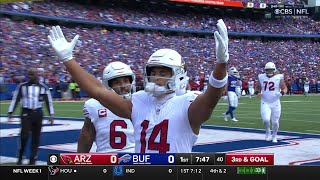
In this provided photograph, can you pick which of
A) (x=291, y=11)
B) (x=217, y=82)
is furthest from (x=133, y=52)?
(x=217, y=82)

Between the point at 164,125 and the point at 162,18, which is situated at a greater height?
the point at 162,18

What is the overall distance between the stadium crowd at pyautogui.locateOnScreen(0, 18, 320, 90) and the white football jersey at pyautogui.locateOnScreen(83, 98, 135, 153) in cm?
1420

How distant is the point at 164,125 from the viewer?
8.08 feet

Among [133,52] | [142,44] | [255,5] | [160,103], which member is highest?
[255,5]

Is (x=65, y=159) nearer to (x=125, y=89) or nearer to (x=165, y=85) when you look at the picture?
(x=165, y=85)

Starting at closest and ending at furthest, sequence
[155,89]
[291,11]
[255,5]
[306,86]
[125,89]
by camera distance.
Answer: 1. [155,89]
2. [125,89]
3. [291,11]
4. [255,5]
5. [306,86]

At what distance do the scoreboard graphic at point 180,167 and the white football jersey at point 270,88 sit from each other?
6.47m

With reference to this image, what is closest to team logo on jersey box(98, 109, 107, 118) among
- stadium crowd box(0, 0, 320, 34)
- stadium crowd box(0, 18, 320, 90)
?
stadium crowd box(0, 0, 320, 34)

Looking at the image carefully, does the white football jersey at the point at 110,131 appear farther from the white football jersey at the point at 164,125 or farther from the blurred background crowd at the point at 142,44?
the blurred background crowd at the point at 142,44

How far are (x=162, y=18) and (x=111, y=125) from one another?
64.0 feet

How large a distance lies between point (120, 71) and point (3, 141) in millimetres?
5476

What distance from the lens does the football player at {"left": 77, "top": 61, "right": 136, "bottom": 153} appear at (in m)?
3.47

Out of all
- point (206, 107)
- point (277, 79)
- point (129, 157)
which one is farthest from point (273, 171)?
point (277, 79)

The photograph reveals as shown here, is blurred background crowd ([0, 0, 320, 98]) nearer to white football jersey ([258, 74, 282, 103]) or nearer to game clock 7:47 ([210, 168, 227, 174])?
white football jersey ([258, 74, 282, 103])
